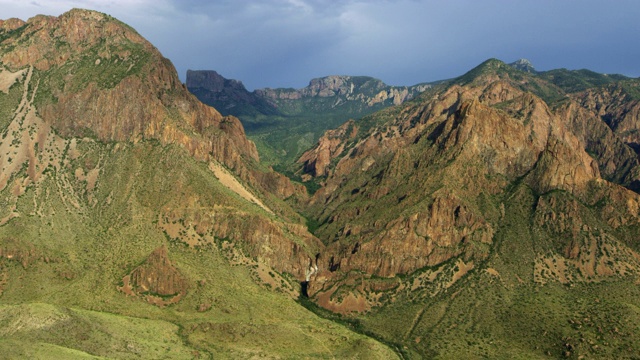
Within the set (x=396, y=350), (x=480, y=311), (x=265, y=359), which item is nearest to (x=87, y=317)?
(x=265, y=359)

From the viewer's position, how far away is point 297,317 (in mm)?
190750

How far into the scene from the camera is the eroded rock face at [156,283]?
187 meters

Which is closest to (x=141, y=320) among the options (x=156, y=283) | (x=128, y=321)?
(x=128, y=321)

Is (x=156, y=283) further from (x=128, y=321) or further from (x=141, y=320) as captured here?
(x=128, y=321)

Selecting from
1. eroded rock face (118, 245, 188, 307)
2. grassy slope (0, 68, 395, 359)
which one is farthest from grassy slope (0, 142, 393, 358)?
eroded rock face (118, 245, 188, 307)

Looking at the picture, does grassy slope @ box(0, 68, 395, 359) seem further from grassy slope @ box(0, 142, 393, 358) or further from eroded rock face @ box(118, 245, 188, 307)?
eroded rock face @ box(118, 245, 188, 307)

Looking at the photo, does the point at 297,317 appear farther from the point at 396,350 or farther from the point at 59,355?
the point at 59,355

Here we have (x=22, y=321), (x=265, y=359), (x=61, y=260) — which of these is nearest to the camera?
(x=22, y=321)

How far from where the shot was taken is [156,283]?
189125 millimetres

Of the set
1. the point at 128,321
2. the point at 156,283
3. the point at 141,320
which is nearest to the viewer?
the point at 128,321

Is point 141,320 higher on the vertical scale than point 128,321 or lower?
lower

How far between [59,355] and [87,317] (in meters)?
33.5

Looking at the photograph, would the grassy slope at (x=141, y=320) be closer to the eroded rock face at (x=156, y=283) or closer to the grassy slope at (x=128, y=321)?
the grassy slope at (x=128, y=321)

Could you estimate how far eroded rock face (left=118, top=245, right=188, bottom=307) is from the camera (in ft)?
614
